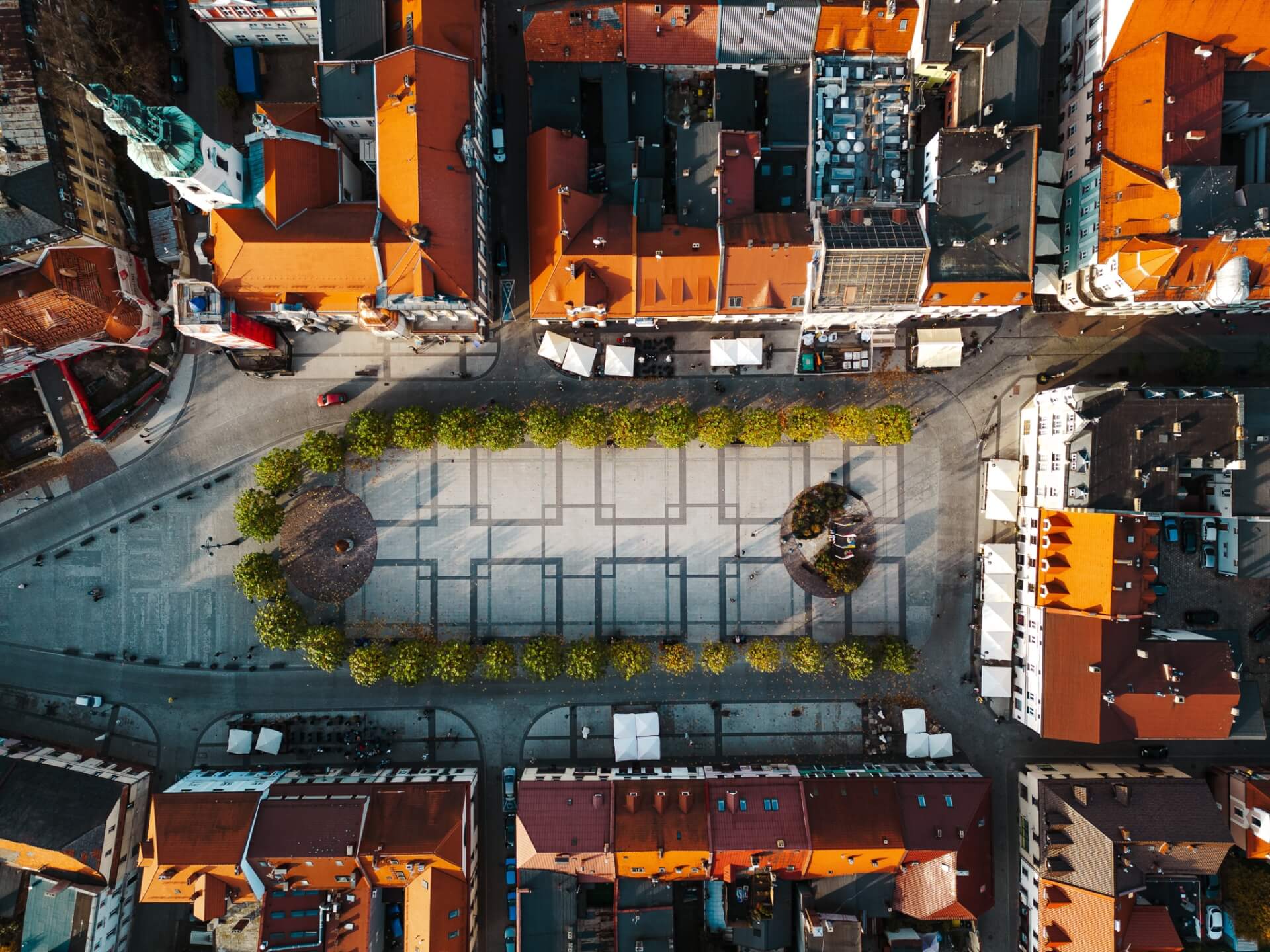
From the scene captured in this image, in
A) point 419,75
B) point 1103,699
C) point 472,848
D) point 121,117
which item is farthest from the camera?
point 472,848

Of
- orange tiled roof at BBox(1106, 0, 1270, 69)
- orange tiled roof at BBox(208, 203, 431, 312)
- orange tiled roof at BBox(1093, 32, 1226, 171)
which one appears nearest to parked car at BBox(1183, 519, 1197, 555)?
orange tiled roof at BBox(1093, 32, 1226, 171)

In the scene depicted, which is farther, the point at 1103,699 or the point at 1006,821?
the point at 1006,821

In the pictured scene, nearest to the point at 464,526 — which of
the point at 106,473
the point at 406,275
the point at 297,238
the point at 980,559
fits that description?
the point at 406,275

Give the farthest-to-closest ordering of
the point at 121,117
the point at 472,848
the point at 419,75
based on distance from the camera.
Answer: the point at 472,848, the point at 419,75, the point at 121,117

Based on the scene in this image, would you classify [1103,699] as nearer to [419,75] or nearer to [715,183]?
[715,183]

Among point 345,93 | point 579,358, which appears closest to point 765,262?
point 579,358

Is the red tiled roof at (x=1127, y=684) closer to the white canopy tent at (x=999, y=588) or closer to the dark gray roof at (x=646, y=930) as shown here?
the white canopy tent at (x=999, y=588)

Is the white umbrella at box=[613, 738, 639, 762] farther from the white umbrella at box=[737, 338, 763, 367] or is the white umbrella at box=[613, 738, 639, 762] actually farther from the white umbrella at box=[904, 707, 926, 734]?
the white umbrella at box=[737, 338, 763, 367]
